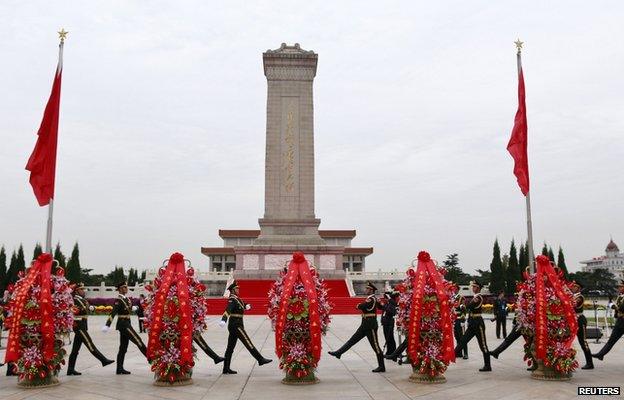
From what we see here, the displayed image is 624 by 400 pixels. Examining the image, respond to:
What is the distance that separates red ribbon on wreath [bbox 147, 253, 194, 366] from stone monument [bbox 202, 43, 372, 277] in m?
26.1

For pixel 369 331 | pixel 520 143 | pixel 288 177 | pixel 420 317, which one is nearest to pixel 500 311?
pixel 520 143

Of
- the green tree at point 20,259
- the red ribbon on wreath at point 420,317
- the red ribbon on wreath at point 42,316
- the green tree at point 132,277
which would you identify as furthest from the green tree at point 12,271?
the red ribbon on wreath at point 420,317

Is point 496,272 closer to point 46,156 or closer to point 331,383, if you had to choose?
point 331,383

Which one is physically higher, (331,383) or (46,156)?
(46,156)

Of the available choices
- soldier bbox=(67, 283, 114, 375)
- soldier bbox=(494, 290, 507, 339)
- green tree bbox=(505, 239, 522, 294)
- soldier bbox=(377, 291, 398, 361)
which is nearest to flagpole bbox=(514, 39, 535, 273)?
soldier bbox=(377, 291, 398, 361)

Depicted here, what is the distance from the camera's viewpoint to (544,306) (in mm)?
8398

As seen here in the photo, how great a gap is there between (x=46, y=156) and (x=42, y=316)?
303 cm

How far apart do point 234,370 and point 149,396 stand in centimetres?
244

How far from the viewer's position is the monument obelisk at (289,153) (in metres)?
35.9

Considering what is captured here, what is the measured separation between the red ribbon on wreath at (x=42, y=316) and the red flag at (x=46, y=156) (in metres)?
1.70

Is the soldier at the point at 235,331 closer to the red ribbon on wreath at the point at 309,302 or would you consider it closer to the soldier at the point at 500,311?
the red ribbon on wreath at the point at 309,302

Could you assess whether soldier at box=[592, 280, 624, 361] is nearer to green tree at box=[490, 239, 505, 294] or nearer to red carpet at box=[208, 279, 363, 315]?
→ red carpet at box=[208, 279, 363, 315]

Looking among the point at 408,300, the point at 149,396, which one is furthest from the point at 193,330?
the point at 408,300

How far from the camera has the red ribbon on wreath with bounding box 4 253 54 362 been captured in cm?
807
